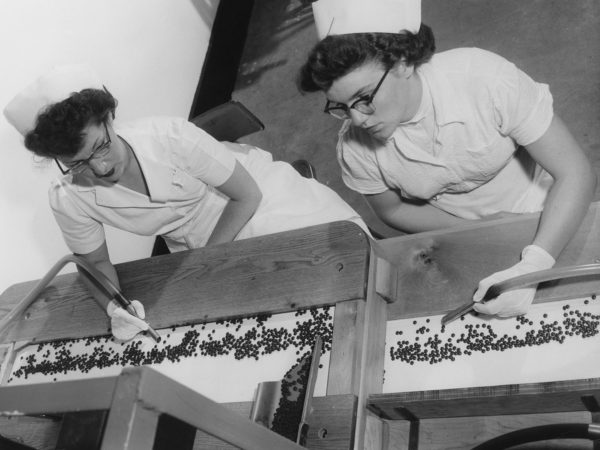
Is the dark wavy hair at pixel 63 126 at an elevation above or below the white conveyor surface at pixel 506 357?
above

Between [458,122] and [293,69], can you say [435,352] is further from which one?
[293,69]

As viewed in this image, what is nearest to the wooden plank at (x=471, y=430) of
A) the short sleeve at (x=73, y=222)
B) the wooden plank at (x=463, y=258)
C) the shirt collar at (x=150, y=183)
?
the wooden plank at (x=463, y=258)

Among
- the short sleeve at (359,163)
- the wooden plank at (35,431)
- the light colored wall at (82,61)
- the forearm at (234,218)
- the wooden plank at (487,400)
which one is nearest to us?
the wooden plank at (487,400)

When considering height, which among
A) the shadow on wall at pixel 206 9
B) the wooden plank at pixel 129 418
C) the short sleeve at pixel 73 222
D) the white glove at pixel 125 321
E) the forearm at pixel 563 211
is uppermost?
the shadow on wall at pixel 206 9

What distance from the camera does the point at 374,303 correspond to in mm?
1474

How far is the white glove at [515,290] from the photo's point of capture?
1307 millimetres

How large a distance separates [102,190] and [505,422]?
1.43 metres

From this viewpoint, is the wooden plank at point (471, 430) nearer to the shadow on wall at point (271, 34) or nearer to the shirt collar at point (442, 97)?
the shirt collar at point (442, 97)

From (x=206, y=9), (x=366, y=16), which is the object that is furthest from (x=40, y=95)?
(x=206, y=9)

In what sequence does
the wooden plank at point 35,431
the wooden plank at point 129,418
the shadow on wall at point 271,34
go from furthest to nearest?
the shadow on wall at point 271,34 → the wooden plank at point 35,431 → the wooden plank at point 129,418

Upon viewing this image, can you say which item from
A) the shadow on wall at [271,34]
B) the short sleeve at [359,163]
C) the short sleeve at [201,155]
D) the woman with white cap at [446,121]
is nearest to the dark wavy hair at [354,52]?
the woman with white cap at [446,121]

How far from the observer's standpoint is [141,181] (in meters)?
2.03

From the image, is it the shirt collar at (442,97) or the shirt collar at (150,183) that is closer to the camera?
the shirt collar at (442,97)

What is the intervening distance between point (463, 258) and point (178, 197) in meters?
1.06
